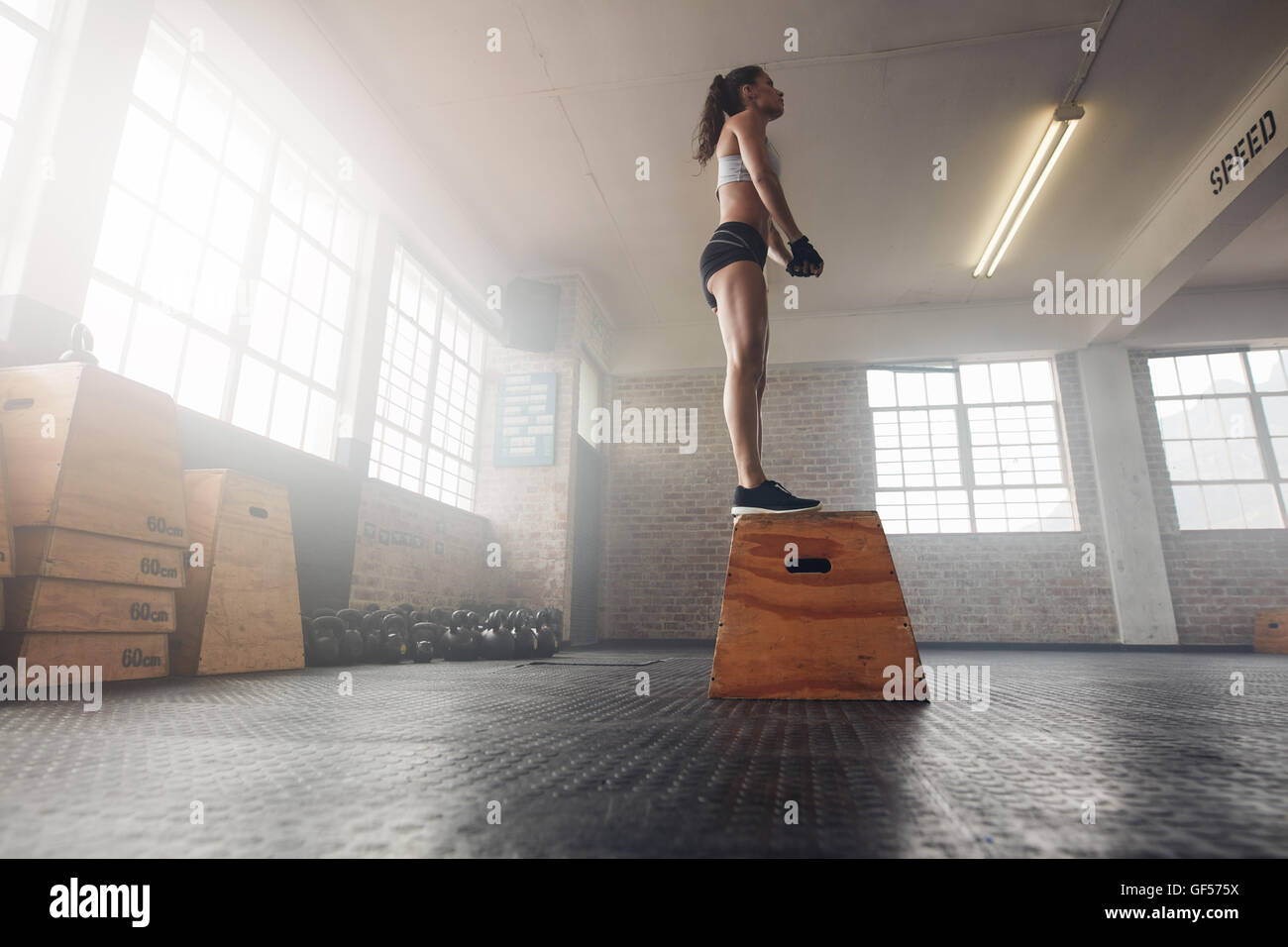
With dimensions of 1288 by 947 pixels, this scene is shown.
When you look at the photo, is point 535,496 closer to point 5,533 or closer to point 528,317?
point 528,317

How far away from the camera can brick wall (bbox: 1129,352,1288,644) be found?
660 centimetres

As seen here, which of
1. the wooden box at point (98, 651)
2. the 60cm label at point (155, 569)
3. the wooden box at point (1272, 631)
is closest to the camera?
the wooden box at point (98, 651)

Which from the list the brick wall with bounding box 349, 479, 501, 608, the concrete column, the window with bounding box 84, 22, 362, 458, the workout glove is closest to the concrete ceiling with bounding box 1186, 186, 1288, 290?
the concrete column

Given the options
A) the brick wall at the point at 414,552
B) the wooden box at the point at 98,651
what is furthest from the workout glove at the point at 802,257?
the brick wall at the point at 414,552

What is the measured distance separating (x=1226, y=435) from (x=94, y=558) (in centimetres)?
1006

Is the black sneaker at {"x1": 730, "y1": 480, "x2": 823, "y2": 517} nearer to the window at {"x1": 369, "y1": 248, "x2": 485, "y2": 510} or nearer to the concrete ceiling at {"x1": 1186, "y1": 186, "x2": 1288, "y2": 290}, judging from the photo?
the window at {"x1": 369, "y1": 248, "x2": 485, "y2": 510}

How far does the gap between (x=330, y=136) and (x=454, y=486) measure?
10.9 feet

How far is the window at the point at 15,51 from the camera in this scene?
2.65m

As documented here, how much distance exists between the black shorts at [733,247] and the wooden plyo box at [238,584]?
2.33m

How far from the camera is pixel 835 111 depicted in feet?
15.7

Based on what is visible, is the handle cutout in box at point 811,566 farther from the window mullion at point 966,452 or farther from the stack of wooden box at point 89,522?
the window mullion at point 966,452

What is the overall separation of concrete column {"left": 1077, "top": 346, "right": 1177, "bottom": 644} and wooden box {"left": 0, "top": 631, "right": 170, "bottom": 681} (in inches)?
329

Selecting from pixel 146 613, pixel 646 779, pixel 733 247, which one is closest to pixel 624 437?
pixel 733 247
